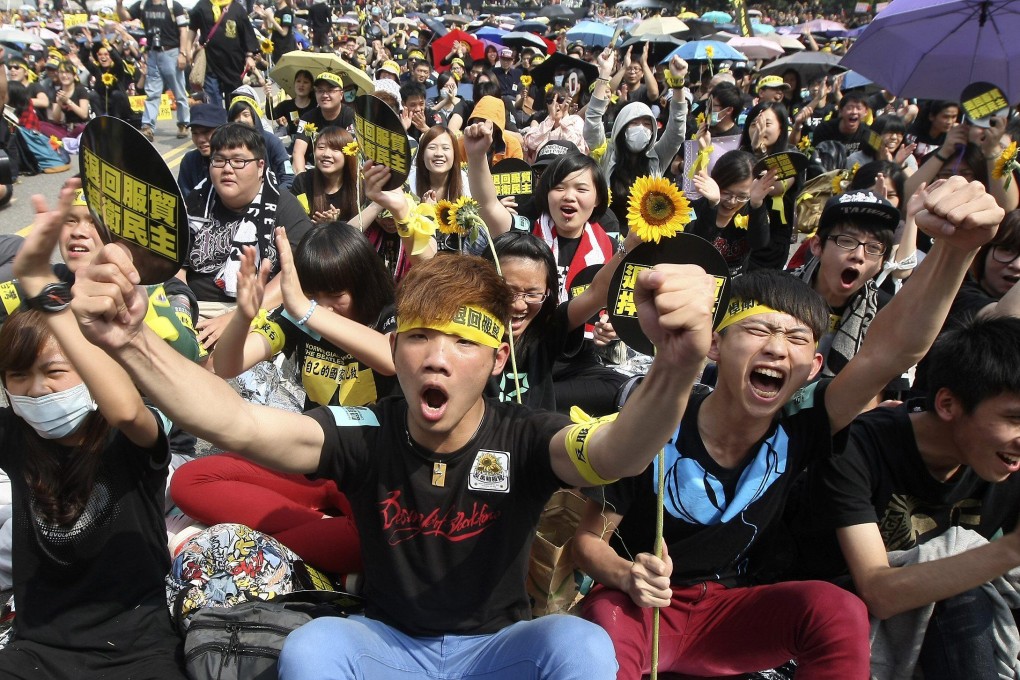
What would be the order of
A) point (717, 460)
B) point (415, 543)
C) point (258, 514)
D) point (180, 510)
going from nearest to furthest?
point (415, 543), point (717, 460), point (258, 514), point (180, 510)

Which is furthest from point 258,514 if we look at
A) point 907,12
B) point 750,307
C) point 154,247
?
point 907,12

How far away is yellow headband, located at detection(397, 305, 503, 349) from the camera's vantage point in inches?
83.5

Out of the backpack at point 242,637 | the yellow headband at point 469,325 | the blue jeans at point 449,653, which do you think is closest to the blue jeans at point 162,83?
the backpack at point 242,637

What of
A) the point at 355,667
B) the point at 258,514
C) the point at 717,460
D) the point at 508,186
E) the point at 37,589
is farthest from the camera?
the point at 508,186

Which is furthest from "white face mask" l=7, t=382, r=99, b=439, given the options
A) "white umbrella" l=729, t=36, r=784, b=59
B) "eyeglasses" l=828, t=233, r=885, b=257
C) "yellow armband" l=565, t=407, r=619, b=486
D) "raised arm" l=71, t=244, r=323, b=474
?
"white umbrella" l=729, t=36, r=784, b=59

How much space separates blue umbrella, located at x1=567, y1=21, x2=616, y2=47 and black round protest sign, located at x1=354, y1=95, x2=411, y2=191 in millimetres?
15367

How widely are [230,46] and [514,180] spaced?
312 inches

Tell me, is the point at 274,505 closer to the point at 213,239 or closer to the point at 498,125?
the point at 213,239

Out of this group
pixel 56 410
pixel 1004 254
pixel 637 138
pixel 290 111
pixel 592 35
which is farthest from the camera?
pixel 592 35

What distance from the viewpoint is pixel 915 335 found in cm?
227

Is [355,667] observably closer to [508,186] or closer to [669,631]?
[669,631]

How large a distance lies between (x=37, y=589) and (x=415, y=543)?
115 cm

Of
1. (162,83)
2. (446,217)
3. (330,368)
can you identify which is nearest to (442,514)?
(330,368)

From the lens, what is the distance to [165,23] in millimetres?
12688
